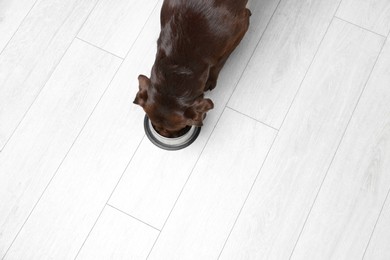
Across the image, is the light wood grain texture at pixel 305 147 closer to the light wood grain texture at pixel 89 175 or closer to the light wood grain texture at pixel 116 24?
the light wood grain texture at pixel 89 175

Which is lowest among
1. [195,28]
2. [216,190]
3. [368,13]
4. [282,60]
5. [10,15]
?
[216,190]

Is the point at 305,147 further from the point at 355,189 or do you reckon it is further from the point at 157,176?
the point at 157,176

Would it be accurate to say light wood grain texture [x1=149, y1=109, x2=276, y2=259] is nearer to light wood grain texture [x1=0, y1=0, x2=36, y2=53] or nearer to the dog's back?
the dog's back

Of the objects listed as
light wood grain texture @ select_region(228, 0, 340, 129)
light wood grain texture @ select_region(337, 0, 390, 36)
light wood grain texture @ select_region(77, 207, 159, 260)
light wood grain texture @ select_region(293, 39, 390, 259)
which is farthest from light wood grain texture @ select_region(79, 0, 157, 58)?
light wood grain texture @ select_region(293, 39, 390, 259)

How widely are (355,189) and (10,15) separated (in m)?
2.05

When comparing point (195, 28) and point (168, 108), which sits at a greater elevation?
point (195, 28)

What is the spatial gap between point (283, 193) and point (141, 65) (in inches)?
39.2

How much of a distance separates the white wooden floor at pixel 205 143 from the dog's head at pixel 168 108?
0.32 meters

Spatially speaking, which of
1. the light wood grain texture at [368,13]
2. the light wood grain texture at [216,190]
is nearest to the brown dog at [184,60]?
the light wood grain texture at [216,190]

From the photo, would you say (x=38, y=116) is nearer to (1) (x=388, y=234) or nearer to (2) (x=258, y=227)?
(2) (x=258, y=227)

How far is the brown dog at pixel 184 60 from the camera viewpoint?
2182mm

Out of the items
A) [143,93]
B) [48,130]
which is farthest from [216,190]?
[48,130]

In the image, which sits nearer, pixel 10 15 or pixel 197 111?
pixel 197 111

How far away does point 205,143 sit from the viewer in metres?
2.57
